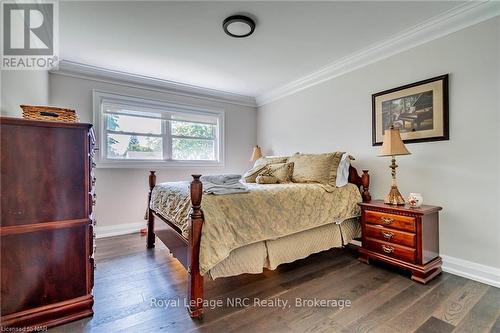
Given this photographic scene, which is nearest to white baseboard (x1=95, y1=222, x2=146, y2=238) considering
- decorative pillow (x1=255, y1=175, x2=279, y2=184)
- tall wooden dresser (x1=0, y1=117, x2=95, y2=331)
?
tall wooden dresser (x1=0, y1=117, x2=95, y2=331)

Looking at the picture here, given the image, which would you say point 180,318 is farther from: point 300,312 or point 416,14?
point 416,14

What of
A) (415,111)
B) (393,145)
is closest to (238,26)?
(393,145)

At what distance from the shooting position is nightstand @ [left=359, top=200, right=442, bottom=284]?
205 centimetres

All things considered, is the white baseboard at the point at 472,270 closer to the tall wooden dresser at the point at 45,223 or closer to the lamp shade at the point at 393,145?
the lamp shade at the point at 393,145

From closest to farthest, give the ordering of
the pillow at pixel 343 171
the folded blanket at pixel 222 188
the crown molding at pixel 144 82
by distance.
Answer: the folded blanket at pixel 222 188 → the pillow at pixel 343 171 → the crown molding at pixel 144 82

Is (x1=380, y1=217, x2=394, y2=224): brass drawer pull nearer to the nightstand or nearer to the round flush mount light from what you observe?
the nightstand

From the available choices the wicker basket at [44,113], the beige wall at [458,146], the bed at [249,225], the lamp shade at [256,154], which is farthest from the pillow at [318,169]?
the wicker basket at [44,113]

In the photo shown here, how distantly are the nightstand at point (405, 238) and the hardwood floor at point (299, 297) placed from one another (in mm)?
117

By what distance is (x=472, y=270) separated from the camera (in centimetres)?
208

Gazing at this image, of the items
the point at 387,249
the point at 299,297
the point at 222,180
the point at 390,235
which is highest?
the point at 222,180

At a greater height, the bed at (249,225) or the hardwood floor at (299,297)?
the bed at (249,225)

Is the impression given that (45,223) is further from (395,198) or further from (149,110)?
(395,198)

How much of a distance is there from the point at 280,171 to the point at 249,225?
128 centimetres

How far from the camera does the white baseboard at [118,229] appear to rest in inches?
132
